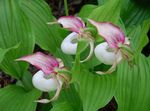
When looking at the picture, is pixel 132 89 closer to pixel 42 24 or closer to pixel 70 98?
pixel 70 98

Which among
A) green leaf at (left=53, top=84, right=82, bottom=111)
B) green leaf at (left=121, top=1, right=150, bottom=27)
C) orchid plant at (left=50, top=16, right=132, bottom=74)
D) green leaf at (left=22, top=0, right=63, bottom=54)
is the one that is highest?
orchid plant at (left=50, top=16, right=132, bottom=74)

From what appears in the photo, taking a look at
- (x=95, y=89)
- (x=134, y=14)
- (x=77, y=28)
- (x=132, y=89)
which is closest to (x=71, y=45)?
(x=77, y=28)

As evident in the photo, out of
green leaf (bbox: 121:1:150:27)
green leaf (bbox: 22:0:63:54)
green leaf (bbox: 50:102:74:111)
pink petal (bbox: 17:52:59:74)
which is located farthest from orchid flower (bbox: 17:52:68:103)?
green leaf (bbox: 121:1:150:27)

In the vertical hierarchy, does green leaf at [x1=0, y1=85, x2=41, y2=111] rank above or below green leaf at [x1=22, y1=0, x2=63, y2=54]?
below

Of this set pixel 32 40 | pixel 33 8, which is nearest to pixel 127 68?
pixel 32 40

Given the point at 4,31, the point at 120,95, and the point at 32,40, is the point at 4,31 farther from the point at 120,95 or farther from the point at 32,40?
the point at 120,95

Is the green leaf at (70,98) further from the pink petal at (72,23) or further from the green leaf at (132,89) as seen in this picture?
the pink petal at (72,23)

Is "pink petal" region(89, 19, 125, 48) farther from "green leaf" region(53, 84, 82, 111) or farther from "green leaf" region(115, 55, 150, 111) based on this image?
"green leaf" region(53, 84, 82, 111)
